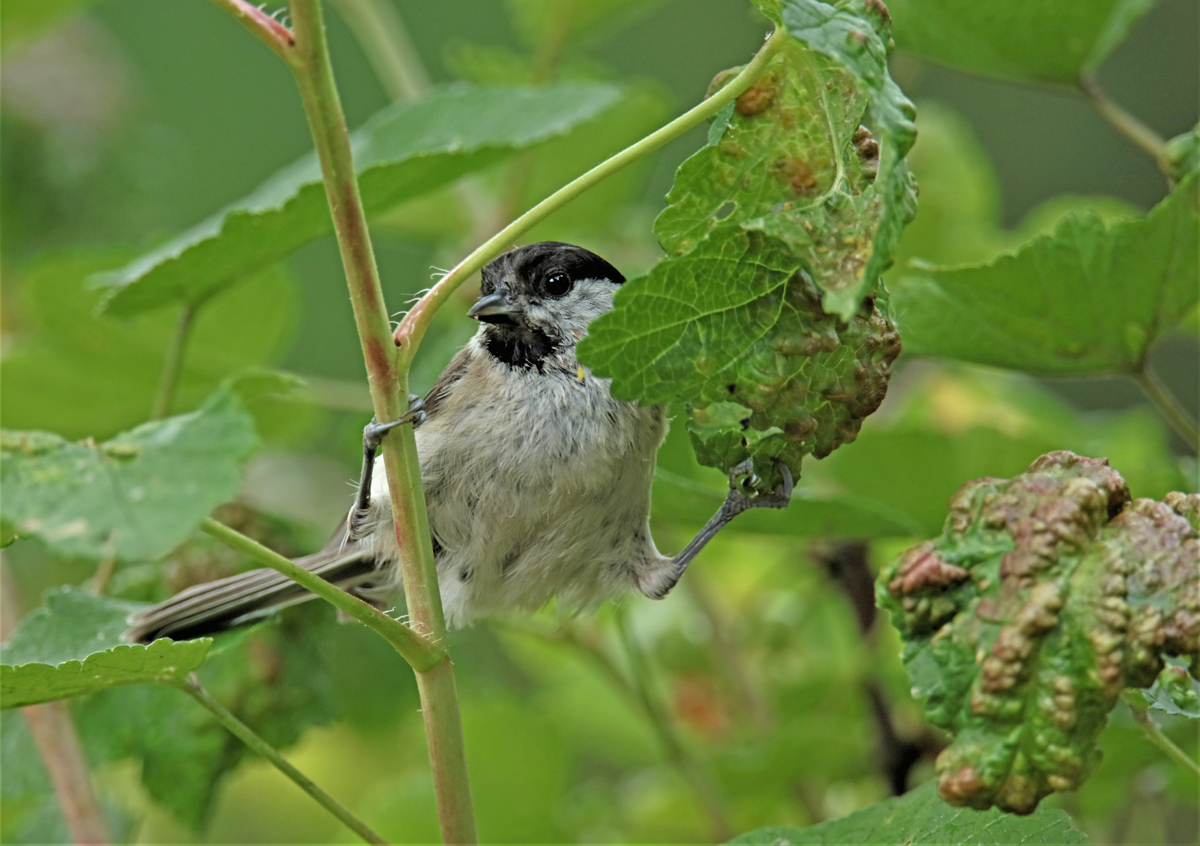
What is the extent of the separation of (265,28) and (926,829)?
44.4 inches

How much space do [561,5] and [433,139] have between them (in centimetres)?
89

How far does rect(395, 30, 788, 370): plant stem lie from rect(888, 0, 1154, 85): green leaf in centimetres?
106

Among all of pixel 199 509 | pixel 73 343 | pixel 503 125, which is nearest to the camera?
pixel 199 509

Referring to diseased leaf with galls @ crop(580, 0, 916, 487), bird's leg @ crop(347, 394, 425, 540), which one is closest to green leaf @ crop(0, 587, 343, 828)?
bird's leg @ crop(347, 394, 425, 540)

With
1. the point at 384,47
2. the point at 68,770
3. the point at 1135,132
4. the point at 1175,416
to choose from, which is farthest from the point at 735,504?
the point at 384,47

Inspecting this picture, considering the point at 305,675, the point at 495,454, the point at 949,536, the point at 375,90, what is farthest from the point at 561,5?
the point at 375,90

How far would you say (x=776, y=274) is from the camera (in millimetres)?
1315

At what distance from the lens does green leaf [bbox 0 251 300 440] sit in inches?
106

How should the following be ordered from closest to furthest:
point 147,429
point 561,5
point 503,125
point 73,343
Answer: point 147,429 < point 503,125 < point 73,343 < point 561,5

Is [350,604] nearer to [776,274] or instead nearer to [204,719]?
[776,274]

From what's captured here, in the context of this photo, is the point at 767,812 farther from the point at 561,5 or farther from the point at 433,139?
the point at 561,5

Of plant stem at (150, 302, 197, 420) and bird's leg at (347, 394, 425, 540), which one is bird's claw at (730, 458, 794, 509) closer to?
bird's leg at (347, 394, 425, 540)

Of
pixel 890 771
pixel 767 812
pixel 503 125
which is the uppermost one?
pixel 503 125

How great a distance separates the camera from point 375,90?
31.4 ft
